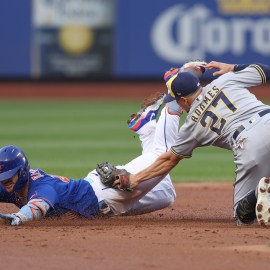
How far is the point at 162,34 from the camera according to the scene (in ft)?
74.8

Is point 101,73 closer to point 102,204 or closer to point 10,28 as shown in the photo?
point 10,28

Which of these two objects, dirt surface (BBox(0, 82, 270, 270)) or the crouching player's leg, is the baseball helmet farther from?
the crouching player's leg

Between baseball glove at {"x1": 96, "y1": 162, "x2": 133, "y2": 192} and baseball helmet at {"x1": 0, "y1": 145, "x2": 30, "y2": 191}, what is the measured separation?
2.40ft

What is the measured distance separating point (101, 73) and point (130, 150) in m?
9.39

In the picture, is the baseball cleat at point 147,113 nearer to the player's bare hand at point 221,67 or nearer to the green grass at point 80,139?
the player's bare hand at point 221,67

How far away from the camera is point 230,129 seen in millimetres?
6977

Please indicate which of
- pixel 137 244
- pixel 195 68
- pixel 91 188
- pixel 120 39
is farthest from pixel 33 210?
pixel 120 39

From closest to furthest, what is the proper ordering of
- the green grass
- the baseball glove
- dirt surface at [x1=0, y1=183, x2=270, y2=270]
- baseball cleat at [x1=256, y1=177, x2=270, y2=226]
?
dirt surface at [x1=0, y1=183, x2=270, y2=270] < baseball cleat at [x1=256, y1=177, x2=270, y2=226] < the baseball glove < the green grass

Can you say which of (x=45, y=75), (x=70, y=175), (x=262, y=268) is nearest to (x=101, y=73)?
(x=45, y=75)

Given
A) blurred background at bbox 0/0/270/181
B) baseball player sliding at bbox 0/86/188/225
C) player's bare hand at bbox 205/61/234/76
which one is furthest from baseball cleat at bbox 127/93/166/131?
blurred background at bbox 0/0/270/181

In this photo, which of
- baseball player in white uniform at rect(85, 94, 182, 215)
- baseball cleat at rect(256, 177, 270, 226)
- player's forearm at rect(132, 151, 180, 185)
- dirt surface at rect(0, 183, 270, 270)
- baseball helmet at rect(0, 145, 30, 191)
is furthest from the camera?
baseball player in white uniform at rect(85, 94, 182, 215)

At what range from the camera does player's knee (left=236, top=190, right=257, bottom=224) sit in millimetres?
6910

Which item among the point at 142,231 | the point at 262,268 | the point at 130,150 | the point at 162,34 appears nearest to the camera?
the point at 262,268

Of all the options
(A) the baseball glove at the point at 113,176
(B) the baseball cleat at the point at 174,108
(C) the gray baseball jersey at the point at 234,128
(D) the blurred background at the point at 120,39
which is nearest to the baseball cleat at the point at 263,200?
(C) the gray baseball jersey at the point at 234,128
